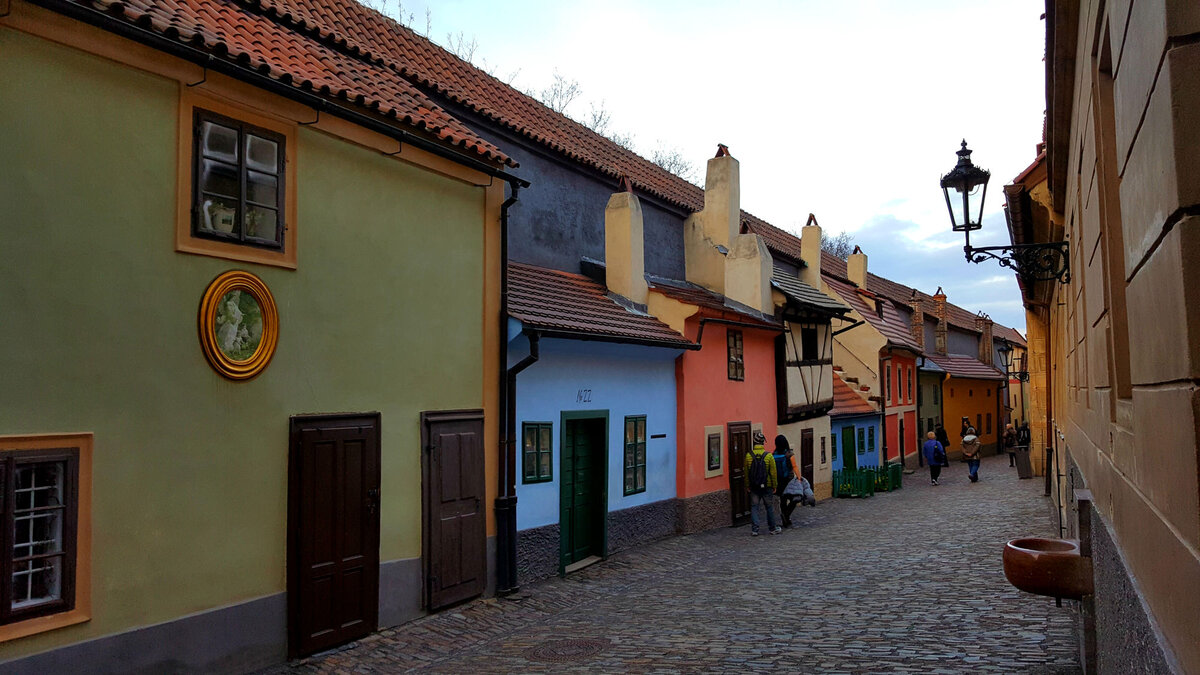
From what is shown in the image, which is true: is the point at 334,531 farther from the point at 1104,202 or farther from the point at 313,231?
the point at 1104,202

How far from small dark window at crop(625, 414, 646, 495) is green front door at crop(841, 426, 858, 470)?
14036 mm

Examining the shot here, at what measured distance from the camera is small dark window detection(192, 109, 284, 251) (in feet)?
24.2

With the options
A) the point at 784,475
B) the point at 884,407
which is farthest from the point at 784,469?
the point at 884,407


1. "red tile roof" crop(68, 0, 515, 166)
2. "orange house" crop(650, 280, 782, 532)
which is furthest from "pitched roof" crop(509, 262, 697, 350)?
"red tile roof" crop(68, 0, 515, 166)

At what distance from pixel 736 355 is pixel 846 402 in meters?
10.7

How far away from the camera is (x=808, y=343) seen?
2288cm

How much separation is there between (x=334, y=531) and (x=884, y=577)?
25.0 ft

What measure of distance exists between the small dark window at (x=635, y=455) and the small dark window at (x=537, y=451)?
7.64 feet

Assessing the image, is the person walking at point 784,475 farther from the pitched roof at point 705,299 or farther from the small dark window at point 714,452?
the pitched roof at point 705,299

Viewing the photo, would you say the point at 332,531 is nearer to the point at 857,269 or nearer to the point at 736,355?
the point at 736,355

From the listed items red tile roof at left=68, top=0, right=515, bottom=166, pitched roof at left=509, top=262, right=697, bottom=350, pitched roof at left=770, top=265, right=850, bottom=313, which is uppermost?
red tile roof at left=68, top=0, right=515, bottom=166

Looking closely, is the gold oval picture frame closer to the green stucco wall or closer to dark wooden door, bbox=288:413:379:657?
the green stucco wall

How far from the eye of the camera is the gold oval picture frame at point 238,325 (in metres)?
7.35

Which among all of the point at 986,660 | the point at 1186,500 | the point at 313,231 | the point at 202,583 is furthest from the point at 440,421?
the point at 1186,500
